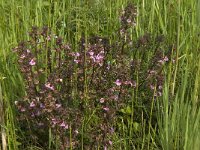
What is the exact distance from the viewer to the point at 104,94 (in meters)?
1.91

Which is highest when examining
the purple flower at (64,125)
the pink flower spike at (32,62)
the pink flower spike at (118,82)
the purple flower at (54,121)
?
the pink flower spike at (32,62)

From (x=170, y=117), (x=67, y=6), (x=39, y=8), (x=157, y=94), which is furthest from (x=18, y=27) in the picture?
(x=170, y=117)

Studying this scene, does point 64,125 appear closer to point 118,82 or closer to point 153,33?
point 118,82

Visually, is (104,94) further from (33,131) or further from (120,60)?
(33,131)

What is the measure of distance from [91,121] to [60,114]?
28 cm

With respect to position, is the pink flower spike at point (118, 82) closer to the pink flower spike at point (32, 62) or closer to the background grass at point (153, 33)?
the background grass at point (153, 33)

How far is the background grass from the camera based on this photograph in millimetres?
1737

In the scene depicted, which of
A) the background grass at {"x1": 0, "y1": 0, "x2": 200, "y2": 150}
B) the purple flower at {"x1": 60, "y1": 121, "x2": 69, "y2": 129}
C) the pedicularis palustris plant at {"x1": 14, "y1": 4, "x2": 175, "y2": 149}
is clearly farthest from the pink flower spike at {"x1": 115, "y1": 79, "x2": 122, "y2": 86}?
the purple flower at {"x1": 60, "y1": 121, "x2": 69, "y2": 129}

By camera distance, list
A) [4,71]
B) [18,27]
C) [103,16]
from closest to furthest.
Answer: [4,71] → [18,27] → [103,16]

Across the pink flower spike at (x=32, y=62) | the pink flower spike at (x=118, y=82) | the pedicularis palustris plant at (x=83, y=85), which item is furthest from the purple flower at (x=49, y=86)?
the pink flower spike at (x=118, y=82)

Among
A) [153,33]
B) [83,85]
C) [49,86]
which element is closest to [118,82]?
[83,85]

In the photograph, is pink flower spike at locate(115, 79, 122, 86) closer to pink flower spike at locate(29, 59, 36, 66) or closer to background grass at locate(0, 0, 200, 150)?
background grass at locate(0, 0, 200, 150)

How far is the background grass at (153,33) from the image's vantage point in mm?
1737

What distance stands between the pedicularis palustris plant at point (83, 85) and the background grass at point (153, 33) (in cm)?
9
